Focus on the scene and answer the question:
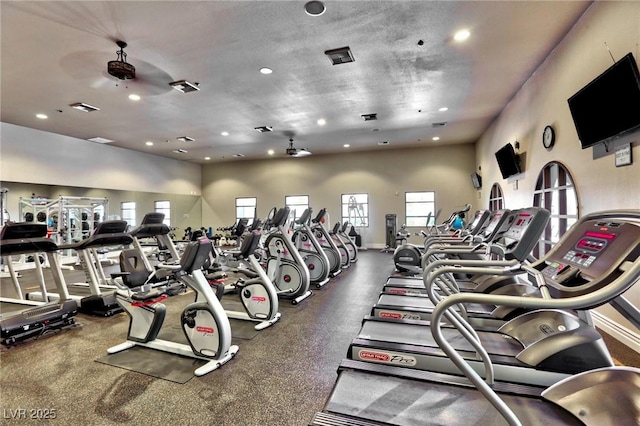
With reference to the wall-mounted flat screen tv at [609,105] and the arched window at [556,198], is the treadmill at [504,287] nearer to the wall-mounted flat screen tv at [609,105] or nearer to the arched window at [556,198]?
the wall-mounted flat screen tv at [609,105]

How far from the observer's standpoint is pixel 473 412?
1.49 m

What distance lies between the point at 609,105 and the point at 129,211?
11920 mm

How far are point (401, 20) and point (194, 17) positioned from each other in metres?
2.33

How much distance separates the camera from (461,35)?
150 inches

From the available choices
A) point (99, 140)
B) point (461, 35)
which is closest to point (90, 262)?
point (461, 35)

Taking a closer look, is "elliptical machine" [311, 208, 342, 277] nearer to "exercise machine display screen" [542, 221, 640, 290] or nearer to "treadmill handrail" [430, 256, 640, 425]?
"exercise machine display screen" [542, 221, 640, 290]

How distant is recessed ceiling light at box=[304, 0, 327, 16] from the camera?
312 centimetres

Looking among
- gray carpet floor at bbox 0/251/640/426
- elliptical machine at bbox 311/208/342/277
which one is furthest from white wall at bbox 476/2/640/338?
elliptical machine at bbox 311/208/342/277

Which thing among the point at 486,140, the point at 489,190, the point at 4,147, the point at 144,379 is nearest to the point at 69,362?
the point at 144,379

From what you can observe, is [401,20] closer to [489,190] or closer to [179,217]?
[489,190]

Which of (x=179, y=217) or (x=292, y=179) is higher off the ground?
(x=292, y=179)

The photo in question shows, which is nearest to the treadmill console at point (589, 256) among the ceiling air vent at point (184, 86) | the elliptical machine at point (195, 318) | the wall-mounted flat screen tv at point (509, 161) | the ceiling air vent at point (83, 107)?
the elliptical machine at point (195, 318)

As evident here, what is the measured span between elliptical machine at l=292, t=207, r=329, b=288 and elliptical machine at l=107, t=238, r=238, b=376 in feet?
9.26

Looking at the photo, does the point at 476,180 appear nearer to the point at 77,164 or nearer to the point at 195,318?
the point at 195,318
